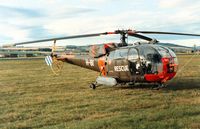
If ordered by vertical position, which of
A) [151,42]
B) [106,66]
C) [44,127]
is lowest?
[44,127]

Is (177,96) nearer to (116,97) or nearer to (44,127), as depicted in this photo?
(116,97)

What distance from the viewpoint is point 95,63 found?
17.5 metres

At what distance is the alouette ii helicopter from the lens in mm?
14016

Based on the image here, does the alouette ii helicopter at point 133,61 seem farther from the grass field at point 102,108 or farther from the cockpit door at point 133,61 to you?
the grass field at point 102,108

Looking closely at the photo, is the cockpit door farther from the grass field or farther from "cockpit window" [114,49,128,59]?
the grass field

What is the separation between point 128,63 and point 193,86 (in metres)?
3.40

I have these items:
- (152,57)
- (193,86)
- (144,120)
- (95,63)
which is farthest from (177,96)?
(95,63)

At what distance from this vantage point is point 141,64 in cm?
1437

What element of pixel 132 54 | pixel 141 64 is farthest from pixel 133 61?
pixel 141 64

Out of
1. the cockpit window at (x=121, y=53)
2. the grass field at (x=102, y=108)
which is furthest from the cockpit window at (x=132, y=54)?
the grass field at (x=102, y=108)

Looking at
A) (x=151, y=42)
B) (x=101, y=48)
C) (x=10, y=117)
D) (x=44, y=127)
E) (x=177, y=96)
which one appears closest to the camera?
(x=44, y=127)

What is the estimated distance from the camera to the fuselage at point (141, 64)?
550 inches

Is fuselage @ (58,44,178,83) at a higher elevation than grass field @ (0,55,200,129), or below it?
higher

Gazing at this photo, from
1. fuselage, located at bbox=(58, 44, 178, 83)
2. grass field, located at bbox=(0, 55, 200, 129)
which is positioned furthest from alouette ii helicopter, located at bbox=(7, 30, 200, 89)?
grass field, located at bbox=(0, 55, 200, 129)
